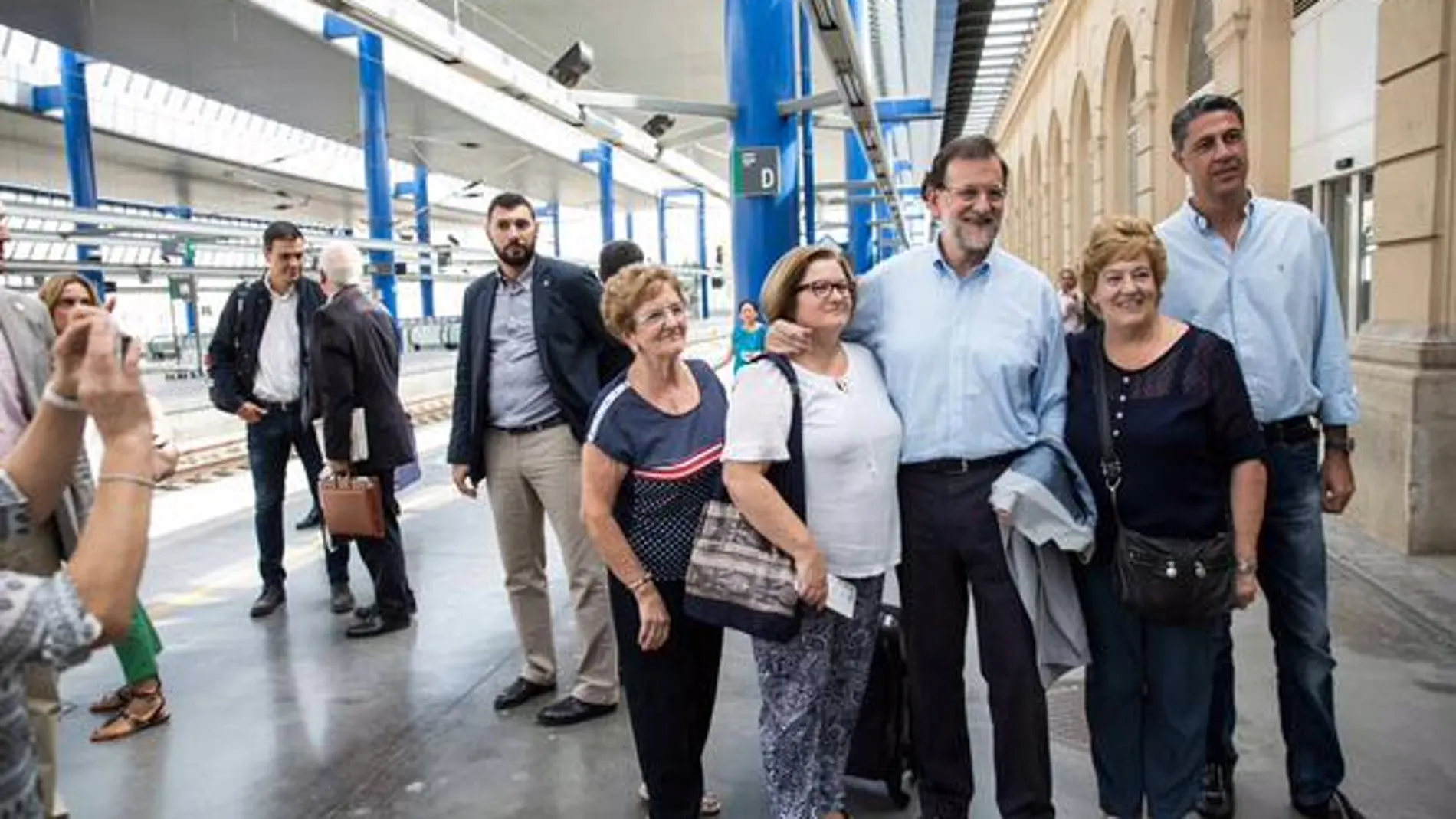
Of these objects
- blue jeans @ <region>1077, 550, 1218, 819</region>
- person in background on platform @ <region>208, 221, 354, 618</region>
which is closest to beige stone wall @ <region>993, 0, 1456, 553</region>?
blue jeans @ <region>1077, 550, 1218, 819</region>

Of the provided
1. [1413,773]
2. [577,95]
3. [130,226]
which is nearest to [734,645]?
[1413,773]

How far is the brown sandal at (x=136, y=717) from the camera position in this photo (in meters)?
3.86

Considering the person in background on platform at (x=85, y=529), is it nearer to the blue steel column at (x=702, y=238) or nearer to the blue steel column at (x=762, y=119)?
the blue steel column at (x=762, y=119)

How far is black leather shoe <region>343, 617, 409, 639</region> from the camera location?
4.92 meters

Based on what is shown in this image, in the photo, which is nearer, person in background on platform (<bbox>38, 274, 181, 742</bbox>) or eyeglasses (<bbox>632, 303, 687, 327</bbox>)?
eyeglasses (<bbox>632, 303, 687, 327</bbox>)

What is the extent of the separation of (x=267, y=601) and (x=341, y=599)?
397 millimetres

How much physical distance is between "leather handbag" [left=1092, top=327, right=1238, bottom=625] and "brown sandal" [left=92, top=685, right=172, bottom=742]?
3552 mm

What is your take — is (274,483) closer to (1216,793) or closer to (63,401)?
(63,401)

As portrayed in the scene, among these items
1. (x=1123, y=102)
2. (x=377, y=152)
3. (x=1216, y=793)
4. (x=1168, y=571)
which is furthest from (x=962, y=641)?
(x=377, y=152)

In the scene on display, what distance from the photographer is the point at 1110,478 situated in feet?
8.68

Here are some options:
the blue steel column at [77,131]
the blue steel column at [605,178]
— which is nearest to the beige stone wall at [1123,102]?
the blue steel column at [605,178]

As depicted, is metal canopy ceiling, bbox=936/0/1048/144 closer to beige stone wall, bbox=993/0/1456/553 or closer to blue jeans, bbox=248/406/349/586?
beige stone wall, bbox=993/0/1456/553

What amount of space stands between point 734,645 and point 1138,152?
384 inches

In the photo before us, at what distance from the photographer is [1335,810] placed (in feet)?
9.57
